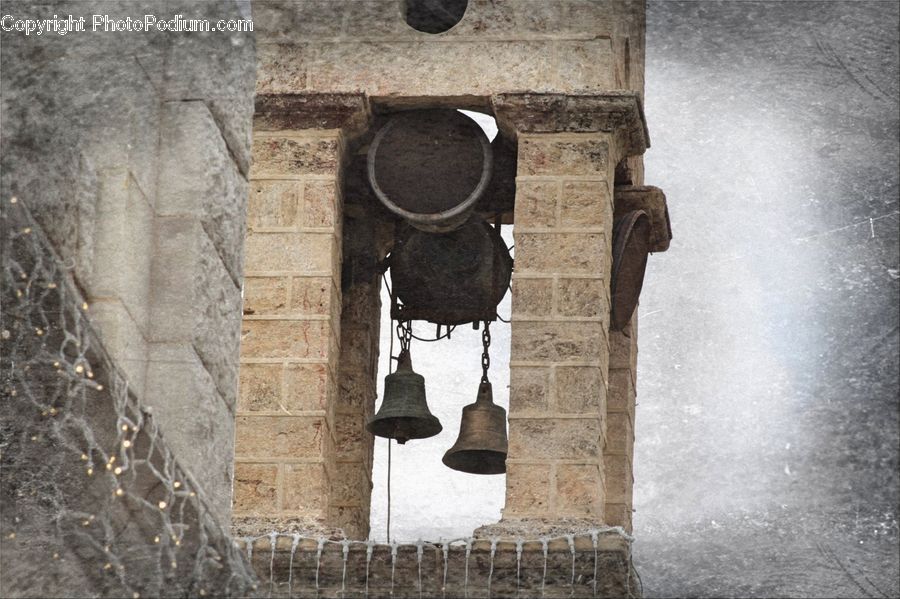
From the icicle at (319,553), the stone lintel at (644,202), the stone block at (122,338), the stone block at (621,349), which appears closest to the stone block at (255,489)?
the icicle at (319,553)

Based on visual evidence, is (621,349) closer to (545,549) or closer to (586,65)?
(586,65)

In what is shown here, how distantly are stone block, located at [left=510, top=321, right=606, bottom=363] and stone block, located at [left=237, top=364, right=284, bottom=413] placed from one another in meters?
0.96

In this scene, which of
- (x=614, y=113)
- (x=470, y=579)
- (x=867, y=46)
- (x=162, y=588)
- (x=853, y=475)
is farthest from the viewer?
(x=853, y=475)

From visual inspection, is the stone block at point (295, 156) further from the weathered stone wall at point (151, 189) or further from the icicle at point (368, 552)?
the weathered stone wall at point (151, 189)

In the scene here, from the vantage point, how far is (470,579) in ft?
35.5

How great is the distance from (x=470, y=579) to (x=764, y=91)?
50.3 feet

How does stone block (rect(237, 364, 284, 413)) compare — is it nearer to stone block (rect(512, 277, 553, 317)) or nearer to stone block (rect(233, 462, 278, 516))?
stone block (rect(233, 462, 278, 516))

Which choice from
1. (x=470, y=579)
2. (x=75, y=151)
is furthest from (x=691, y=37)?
(x=75, y=151)

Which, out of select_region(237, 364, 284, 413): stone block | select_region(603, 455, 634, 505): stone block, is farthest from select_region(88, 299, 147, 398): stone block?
select_region(603, 455, 634, 505): stone block

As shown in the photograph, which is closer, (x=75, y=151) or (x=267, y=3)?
(x=75, y=151)

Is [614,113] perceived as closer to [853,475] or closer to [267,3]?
[267,3]

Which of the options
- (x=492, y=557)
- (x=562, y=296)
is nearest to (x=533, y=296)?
(x=562, y=296)

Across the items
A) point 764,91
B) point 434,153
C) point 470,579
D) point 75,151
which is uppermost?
point 764,91

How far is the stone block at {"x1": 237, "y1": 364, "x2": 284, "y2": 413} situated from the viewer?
1176 cm
